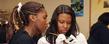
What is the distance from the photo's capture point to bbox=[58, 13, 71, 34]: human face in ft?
6.17

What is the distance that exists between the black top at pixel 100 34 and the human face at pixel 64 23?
133cm

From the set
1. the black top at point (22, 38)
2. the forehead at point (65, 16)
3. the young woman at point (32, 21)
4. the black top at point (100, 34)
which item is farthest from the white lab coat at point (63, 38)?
the black top at point (100, 34)

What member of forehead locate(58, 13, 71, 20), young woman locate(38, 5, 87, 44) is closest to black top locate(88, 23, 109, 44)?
young woman locate(38, 5, 87, 44)

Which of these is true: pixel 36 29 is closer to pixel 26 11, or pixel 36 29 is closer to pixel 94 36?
pixel 26 11

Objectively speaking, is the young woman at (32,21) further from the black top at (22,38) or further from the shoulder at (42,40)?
the shoulder at (42,40)

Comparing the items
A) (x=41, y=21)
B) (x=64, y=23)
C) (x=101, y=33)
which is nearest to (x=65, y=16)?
(x=64, y=23)

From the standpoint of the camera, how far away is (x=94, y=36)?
327 cm

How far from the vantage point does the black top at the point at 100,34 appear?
10.3ft

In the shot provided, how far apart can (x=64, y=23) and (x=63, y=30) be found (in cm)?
5

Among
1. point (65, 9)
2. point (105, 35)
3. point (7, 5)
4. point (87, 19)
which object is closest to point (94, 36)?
point (105, 35)

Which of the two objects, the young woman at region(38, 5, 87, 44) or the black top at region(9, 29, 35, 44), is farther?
the young woman at region(38, 5, 87, 44)

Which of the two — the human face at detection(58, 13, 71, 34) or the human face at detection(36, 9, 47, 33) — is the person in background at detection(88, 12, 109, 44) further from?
the human face at detection(36, 9, 47, 33)

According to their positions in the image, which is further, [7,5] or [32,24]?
[7,5]

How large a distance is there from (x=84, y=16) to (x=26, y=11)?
262 cm
